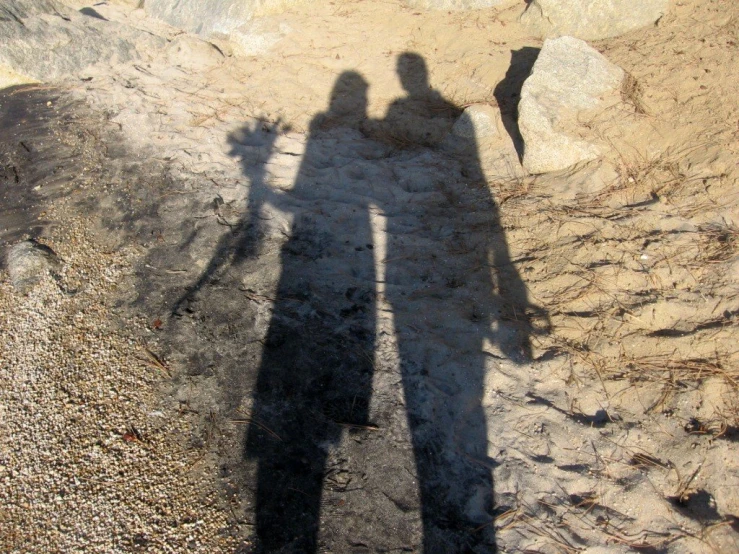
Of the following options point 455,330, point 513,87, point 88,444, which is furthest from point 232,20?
point 88,444

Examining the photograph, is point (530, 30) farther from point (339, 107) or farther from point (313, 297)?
point (313, 297)

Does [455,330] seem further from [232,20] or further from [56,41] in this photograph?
[56,41]

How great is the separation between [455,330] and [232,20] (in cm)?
594

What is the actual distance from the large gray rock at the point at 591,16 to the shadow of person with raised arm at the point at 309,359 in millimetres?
3297

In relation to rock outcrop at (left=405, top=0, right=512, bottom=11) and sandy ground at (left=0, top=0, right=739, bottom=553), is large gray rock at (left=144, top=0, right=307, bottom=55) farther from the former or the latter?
sandy ground at (left=0, top=0, right=739, bottom=553)

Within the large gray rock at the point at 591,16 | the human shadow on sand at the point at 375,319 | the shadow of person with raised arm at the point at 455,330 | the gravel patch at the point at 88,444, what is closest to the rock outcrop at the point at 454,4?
the large gray rock at the point at 591,16

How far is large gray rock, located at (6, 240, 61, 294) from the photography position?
3.94m

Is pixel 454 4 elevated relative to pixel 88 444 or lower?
elevated

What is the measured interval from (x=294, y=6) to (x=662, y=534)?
759cm

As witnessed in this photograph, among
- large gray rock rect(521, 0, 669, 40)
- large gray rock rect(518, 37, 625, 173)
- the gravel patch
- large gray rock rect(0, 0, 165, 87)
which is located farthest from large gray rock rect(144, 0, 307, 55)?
the gravel patch

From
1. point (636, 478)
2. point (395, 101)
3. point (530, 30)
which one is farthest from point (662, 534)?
point (530, 30)

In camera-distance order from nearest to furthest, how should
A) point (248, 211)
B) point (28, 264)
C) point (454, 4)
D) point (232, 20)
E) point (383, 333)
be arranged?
1. point (383, 333)
2. point (28, 264)
3. point (248, 211)
4. point (454, 4)
5. point (232, 20)

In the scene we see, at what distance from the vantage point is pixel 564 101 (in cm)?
460

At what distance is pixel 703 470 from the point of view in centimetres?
269
